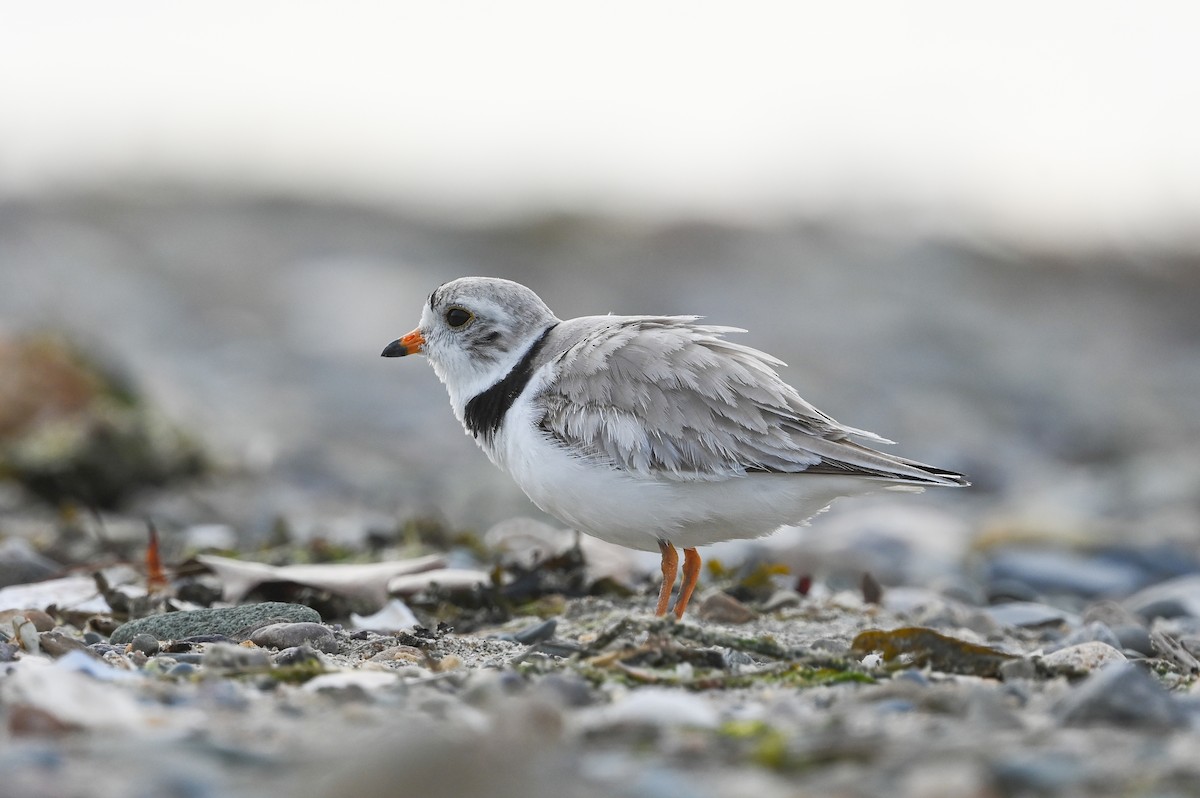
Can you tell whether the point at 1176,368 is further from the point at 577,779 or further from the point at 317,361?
the point at 577,779

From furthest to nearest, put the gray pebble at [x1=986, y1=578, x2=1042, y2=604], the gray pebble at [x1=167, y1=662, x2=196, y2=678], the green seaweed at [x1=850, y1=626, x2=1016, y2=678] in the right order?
the gray pebble at [x1=986, y1=578, x2=1042, y2=604] < the green seaweed at [x1=850, y1=626, x2=1016, y2=678] < the gray pebble at [x1=167, y1=662, x2=196, y2=678]

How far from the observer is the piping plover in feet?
14.3

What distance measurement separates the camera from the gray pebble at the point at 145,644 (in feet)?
12.6

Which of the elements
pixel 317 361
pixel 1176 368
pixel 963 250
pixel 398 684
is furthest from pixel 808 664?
pixel 963 250

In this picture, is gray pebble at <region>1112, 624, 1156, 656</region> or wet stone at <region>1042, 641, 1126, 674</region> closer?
wet stone at <region>1042, 641, 1126, 674</region>

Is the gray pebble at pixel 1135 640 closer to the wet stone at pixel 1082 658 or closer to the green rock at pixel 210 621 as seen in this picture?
the wet stone at pixel 1082 658

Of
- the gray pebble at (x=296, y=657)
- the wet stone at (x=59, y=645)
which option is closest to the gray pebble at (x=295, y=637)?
the gray pebble at (x=296, y=657)

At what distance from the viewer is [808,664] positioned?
3.66 m

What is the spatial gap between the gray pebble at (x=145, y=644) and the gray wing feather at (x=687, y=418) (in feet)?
4.78

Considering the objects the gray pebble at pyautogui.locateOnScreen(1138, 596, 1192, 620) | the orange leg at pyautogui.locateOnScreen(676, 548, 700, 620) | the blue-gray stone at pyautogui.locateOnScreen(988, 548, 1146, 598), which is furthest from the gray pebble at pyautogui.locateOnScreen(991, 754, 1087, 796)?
the blue-gray stone at pyautogui.locateOnScreen(988, 548, 1146, 598)

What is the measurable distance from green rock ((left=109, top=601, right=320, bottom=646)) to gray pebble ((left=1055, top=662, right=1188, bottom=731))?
2.45 m

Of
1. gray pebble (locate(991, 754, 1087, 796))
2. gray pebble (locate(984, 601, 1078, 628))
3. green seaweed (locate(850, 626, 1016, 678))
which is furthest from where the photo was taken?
gray pebble (locate(984, 601, 1078, 628))

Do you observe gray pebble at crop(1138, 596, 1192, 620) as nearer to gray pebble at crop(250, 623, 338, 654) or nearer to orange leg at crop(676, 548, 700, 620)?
orange leg at crop(676, 548, 700, 620)

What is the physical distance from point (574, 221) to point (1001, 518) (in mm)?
15265
